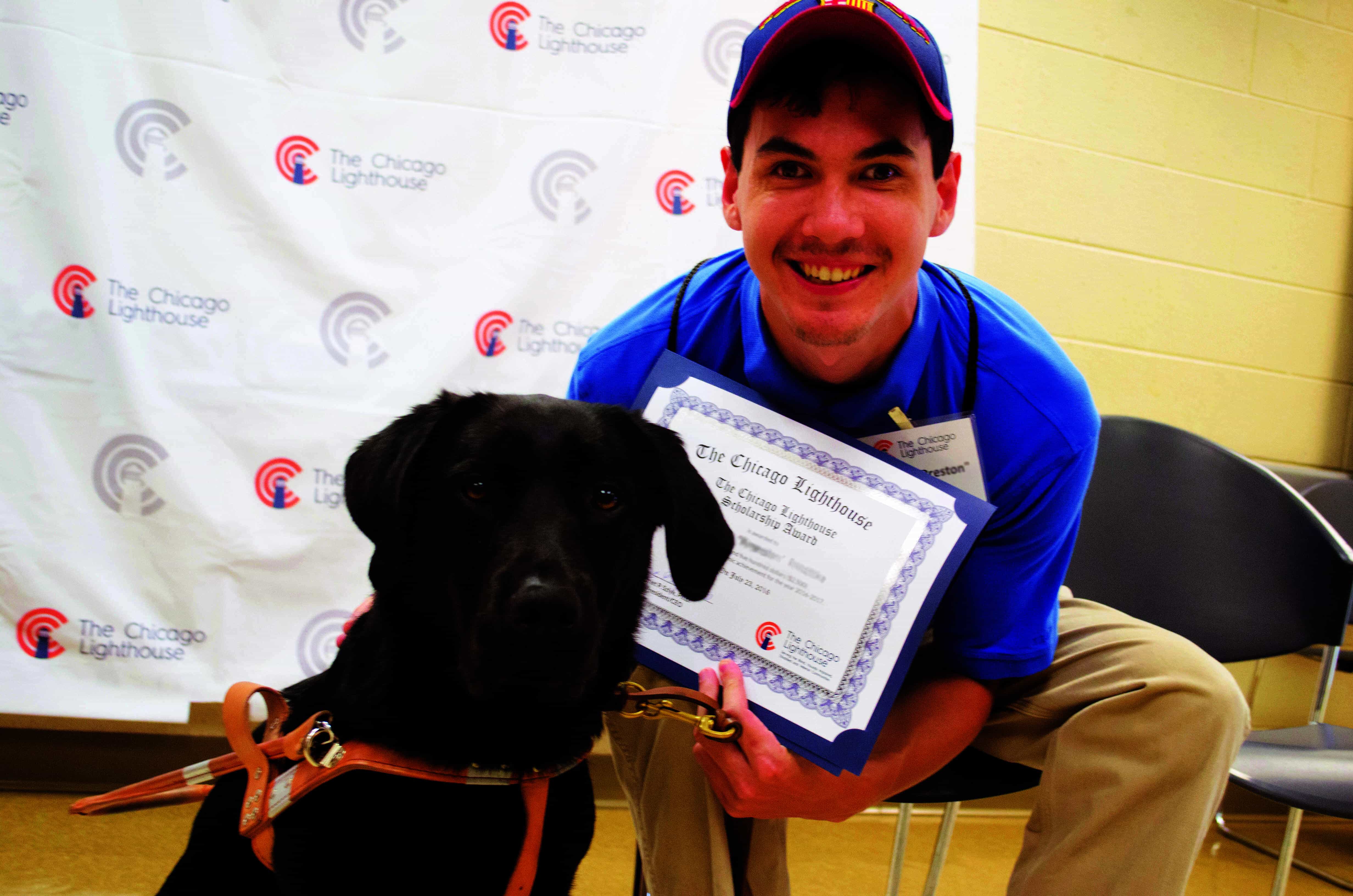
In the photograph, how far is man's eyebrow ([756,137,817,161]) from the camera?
3.61ft

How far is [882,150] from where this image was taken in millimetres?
1083

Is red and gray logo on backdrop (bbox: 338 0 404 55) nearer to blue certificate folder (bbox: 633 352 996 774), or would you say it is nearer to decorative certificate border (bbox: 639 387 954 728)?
decorative certificate border (bbox: 639 387 954 728)

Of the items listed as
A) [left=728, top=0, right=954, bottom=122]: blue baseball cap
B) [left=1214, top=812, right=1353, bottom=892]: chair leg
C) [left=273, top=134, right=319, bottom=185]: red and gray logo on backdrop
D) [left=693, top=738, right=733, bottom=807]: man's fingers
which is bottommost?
[left=1214, top=812, right=1353, bottom=892]: chair leg

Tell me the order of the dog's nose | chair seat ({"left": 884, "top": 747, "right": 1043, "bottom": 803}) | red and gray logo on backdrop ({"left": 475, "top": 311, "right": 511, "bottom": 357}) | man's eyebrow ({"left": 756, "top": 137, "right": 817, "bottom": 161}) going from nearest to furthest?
the dog's nose < man's eyebrow ({"left": 756, "top": 137, "right": 817, "bottom": 161}) < chair seat ({"left": 884, "top": 747, "right": 1043, "bottom": 803}) < red and gray logo on backdrop ({"left": 475, "top": 311, "right": 511, "bottom": 357})

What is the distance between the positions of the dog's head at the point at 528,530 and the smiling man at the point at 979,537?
23 centimetres

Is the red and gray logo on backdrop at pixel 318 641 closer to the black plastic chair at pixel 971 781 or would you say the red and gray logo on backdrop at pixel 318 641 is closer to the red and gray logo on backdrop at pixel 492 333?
the red and gray logo on backdrop at pixel 492 333

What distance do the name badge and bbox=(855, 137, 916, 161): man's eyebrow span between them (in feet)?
1.23

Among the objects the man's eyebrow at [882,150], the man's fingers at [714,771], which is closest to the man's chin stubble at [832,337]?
the man's eyebrow at [882,150]

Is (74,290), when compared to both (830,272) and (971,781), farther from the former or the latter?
(971,781)

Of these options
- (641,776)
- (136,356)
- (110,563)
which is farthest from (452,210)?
(641,776)

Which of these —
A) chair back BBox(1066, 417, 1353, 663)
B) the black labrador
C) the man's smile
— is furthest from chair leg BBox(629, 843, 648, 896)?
chair back BBox(1066, 417, 1353, 663)

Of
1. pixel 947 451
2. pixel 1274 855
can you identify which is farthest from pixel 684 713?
pixel 1274 855

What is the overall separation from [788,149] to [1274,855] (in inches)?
112

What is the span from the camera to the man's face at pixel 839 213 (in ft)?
3.57
